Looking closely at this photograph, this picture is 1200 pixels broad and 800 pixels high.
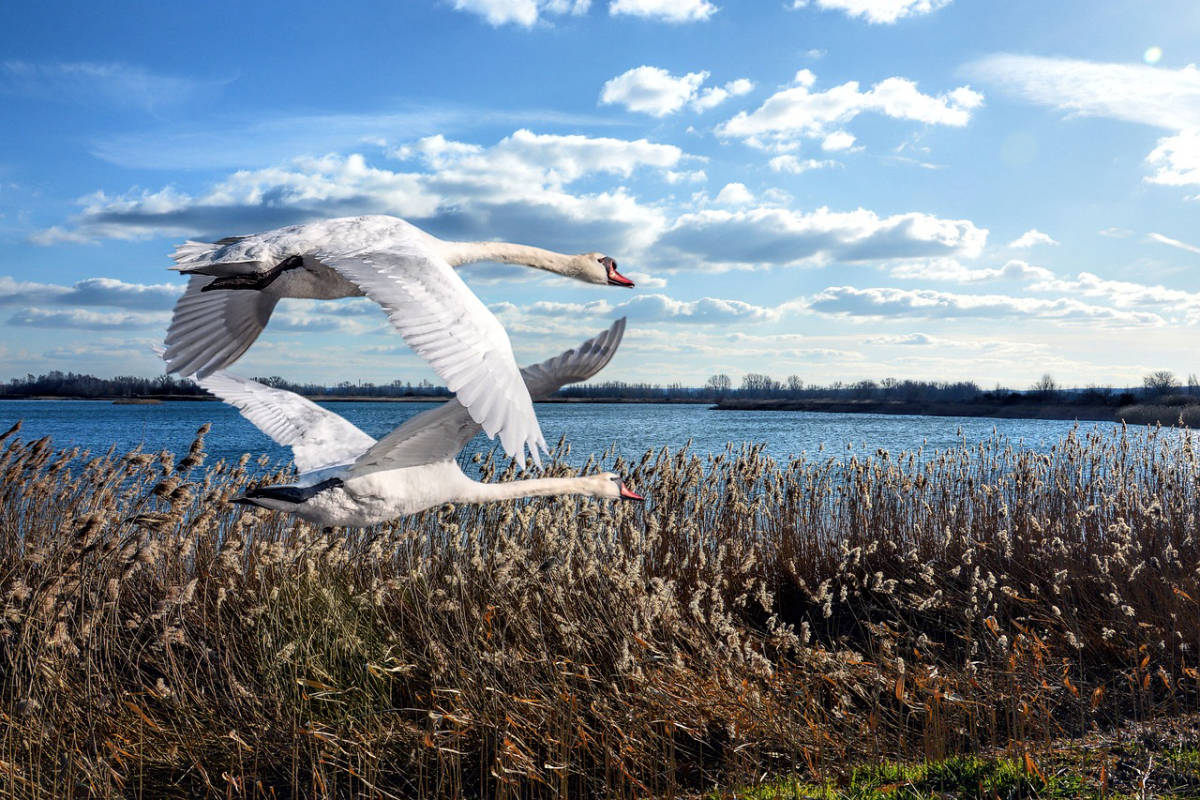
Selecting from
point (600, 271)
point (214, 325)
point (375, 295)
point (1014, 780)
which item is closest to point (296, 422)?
point (214, 325)

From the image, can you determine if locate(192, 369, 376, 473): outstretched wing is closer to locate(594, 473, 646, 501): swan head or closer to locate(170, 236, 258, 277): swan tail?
locate(170, 236, 258, 277): swan tail

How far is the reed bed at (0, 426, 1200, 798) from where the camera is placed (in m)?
4.80

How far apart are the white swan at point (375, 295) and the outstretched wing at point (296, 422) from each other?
1.99 ft

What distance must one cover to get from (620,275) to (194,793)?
423cm

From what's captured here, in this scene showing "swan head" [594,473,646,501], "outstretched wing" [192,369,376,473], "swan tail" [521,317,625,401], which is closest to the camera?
"swan tail" [521,317,625,401]

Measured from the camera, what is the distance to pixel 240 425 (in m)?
40.2

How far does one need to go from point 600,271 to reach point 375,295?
109cm

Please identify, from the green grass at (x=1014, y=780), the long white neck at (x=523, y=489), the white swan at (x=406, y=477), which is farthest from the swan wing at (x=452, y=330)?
the green grass at (x=1014, y=780)

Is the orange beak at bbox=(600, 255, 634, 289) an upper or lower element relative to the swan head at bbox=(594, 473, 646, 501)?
upper

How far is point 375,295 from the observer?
74.0 inches

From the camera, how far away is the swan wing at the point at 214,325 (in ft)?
7.58

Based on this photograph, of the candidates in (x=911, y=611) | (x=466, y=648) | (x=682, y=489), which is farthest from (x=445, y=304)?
(x=911, y=611)

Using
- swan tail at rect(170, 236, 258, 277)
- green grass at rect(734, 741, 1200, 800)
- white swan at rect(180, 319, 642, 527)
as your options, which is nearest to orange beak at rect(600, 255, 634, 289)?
white swan at rect(180, 319, 642, 527)

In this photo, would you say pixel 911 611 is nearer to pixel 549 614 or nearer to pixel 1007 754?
pixel 1007 754
